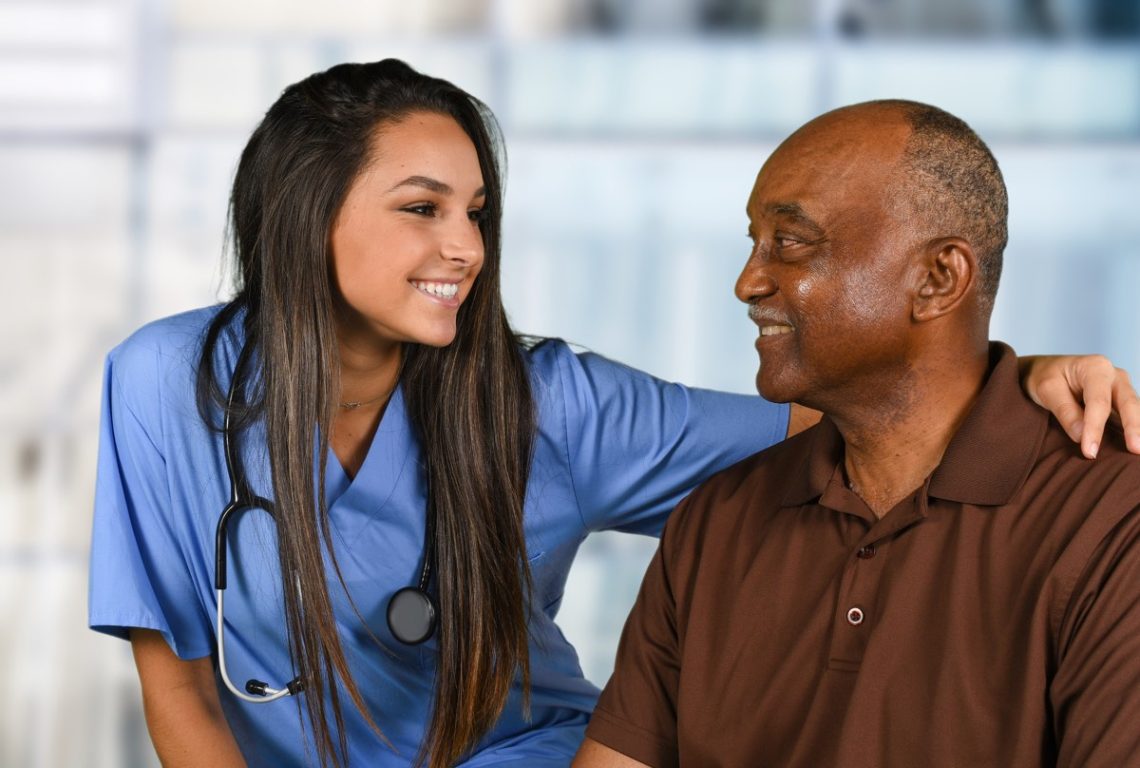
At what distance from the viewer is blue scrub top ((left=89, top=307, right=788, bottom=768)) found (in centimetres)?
171

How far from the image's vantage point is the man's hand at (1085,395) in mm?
1271

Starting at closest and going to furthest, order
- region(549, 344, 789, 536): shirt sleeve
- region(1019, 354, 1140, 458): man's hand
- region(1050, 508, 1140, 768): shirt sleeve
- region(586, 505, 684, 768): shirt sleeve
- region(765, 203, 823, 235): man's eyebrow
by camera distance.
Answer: region(1050, 508, 1140, 768): shirt sleeve → region(1019, 354, 1140, 458): man's hand → region(765, 203, 823, 235): man's eyebrow → region(586, 505, 684, 768): shirt sleeve → region(549, 344, 789, 536): shirt sleeve

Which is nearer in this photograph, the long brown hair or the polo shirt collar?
the polo shirt collar

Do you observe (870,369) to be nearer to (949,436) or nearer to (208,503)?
(949,436)

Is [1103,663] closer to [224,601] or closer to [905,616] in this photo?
[905,616]

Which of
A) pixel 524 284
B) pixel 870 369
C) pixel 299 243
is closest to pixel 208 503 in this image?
pixel 299 243

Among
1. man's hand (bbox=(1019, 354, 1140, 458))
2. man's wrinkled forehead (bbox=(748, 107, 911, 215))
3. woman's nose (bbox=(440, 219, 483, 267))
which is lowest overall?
man's hand (bbox=(1019, 354, 1140, 458))

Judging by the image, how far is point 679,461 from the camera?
1823 mm

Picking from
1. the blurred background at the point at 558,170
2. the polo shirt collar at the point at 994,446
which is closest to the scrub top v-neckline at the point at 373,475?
the polo shirt collar at the point at 994,446

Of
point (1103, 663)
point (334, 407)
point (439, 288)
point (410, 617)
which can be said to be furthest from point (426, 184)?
point (1103, 663)

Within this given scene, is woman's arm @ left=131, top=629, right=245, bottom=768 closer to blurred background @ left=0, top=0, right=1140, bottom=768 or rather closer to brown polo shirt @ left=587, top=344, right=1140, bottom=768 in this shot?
brown polo shirt @ left=587, top=344, right=1140, bottom=768

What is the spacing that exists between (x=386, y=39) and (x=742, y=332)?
1073 millimetres

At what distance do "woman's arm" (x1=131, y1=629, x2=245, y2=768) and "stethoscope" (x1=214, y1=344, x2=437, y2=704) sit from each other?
0.12 ft

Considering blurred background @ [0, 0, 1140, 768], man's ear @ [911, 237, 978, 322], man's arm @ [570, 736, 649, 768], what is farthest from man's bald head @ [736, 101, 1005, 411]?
blurred background @ [0, 0, 1140, 768]
